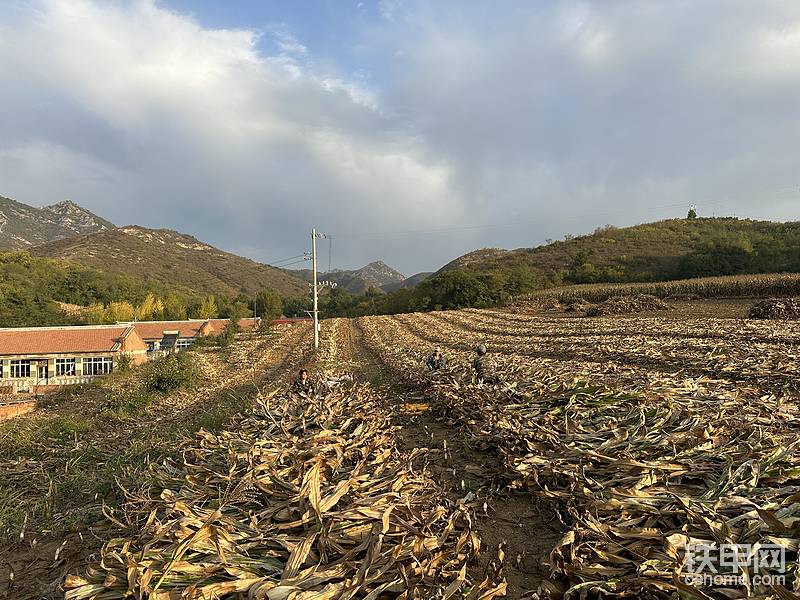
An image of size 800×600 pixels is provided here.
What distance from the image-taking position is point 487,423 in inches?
265

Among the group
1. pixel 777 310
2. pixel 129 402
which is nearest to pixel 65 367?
pixel 129 402

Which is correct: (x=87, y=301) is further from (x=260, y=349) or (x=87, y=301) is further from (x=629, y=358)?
(x=629, y=358)

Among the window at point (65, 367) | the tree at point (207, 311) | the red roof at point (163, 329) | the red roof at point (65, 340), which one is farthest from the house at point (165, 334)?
the tree at point (207, 311)

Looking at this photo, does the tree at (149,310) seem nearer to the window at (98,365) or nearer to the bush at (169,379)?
the window at (98,365)

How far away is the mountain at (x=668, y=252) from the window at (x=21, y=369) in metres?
52.2

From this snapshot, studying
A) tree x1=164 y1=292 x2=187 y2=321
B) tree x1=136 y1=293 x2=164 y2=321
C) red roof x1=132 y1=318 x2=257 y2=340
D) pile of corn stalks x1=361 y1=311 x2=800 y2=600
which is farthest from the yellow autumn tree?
pile of corn stalks x1=361 y1=311 x2=800 y2=600

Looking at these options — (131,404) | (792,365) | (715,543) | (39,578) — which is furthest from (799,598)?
(131,404)

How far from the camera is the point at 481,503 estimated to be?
488cm

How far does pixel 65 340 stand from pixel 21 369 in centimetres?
333

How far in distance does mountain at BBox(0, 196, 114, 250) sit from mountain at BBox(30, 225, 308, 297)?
28.7 metres

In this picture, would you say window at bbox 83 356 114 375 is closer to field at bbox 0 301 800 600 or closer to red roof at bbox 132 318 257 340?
red roof at bbox 132 318 257 340

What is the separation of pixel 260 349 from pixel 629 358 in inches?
932

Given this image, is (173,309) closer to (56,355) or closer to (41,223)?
(56,355)

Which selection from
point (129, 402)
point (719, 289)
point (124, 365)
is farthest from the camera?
point (719, 289)
